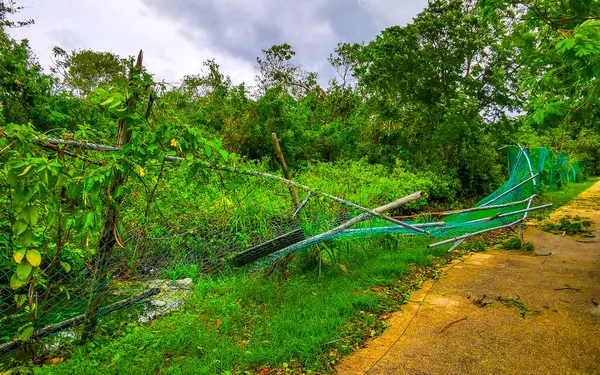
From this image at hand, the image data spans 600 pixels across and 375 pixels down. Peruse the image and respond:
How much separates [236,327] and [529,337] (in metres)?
2.26

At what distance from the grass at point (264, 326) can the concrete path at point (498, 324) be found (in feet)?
0.75

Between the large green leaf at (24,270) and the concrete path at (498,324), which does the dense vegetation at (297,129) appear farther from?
the concrete path at (498,324)

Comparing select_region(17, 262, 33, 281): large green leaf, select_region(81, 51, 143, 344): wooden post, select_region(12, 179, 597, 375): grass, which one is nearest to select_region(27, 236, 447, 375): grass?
select_region(12, 179, 597, 375): grass

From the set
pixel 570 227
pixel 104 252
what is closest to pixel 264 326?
pixel 104 252

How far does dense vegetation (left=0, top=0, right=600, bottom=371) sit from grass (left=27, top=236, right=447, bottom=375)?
66 mm

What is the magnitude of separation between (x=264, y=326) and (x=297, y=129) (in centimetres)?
800

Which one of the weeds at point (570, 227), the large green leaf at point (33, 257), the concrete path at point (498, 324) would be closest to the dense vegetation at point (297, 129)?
the large green leaf at point (33, 257)

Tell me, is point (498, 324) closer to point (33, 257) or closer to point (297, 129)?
point (33, 257)

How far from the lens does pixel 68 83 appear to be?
7312 mm

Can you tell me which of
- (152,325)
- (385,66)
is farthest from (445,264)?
(385,66)

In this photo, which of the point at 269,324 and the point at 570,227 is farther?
the point at 570,227

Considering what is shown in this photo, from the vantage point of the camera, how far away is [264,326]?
2717 millimetres

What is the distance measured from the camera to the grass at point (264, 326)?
2217mm

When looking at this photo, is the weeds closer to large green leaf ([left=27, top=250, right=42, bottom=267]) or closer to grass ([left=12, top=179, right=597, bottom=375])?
grass ([left=12, top=179, right=597, bottom=375])
